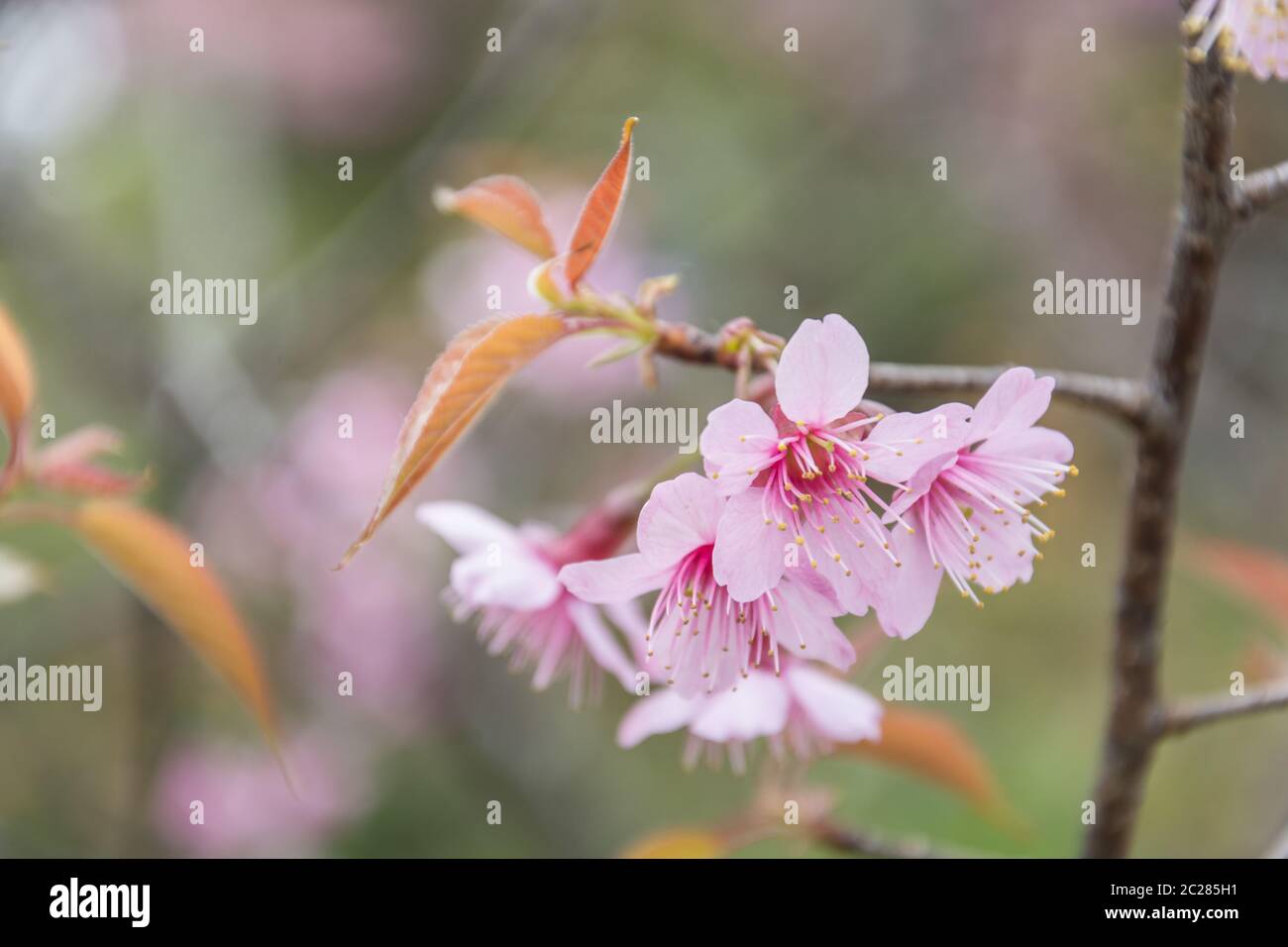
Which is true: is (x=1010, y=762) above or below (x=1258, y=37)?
below

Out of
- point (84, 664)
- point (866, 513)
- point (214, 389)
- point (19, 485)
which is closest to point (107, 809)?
point (84, 664)

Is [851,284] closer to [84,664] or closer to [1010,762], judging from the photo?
[1010,762]

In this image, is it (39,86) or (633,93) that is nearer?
(39,86)

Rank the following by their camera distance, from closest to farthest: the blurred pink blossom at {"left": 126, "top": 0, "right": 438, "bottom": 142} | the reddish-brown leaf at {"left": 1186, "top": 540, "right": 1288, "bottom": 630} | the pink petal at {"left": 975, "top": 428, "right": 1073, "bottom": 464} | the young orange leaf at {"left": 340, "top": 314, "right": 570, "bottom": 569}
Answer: the young orange leaf at {"left": 340, "top": 314, "right": 570, "bottom": 569} → the pink petal at {"left": 975, "top": 428, "right": 1073, "bottom": 464} → the reddish-brown leaf at {"left": 1186, "top": 540, "right": 1288, "bottom": 630} → the blurred pink blossom at {"left": 126, "top": 0, "right": 438, "bottom": 142}

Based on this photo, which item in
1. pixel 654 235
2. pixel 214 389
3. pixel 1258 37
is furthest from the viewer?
pixel 654 235

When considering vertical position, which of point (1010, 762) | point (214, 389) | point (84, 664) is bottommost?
point (1010, 762)

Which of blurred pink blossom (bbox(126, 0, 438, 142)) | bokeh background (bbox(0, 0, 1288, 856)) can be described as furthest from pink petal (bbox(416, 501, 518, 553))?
blurred pink blossom (bbox(126, 0, 438, 142))

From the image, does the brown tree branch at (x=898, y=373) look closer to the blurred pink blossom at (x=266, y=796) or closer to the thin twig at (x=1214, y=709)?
the thin twig at (x=1214, y=709)

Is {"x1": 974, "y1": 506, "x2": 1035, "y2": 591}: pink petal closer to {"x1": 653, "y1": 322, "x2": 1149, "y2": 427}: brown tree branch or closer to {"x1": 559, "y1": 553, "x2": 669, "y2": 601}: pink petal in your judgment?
{"x1": 653, "y1": 322, "x2": 1149, "y2": 427}: brown tree branch
